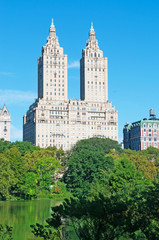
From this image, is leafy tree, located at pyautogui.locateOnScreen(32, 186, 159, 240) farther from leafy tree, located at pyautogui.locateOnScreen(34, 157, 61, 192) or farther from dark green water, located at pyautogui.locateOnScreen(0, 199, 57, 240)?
leafy tree, located at pyautogui.locateOnScreen(34, 157, 61, 192)

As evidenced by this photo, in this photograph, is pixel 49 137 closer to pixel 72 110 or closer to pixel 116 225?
pixel 72 110

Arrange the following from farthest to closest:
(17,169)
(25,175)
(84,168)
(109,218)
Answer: (25,175), (17,169), (84,168), (109,218)

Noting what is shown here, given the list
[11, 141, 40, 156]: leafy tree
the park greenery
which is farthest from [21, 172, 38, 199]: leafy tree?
[11, 141, 40, 156]: leafy tree

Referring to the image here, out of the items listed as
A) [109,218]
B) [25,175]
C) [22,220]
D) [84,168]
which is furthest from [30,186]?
[109,218]

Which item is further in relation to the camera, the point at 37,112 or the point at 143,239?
the point at 37,112

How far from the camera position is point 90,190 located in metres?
82.8

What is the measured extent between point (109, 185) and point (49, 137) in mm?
131733

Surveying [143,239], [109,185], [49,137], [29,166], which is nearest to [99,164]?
[29,166]

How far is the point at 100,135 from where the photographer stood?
198 m

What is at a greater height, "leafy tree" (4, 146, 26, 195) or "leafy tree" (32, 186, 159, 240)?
"leafy tree" (4, 146, 26, 195)

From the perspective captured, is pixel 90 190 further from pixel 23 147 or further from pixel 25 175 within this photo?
pixel 23 147

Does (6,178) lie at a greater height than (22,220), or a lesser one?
greater

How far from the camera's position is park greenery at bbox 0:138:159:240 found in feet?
87.2

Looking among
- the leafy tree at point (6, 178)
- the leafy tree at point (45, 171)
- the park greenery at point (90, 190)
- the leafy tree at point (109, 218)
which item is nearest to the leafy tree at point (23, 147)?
the park greenery at point (90, 190)
